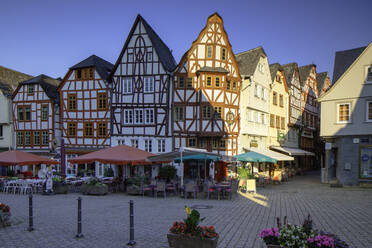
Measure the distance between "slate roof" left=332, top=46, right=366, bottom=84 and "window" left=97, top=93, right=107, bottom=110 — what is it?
19.7 m

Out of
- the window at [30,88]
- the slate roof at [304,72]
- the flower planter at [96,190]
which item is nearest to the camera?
the flower planter at [96,190]

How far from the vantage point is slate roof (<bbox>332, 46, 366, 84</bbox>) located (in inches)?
921

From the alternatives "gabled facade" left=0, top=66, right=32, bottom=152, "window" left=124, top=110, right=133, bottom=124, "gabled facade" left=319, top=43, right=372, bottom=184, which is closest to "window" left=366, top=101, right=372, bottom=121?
"gabled facade" left=319, top=43, right=372, bottom=184

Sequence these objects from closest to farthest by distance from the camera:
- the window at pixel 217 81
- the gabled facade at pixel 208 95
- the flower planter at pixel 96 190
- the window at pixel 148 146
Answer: the flower planter at pixel 96 190
the gabled facade at pixel 208 95
the window at pixel 217 81
the window at pixel 148 146

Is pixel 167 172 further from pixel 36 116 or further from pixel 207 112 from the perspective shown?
pixel 36 116

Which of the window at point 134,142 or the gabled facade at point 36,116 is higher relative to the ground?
the gabled facade at point 36,116

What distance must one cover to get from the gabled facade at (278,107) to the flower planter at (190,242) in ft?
85.0

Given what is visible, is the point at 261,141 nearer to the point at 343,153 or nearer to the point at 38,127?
the point at 343,153

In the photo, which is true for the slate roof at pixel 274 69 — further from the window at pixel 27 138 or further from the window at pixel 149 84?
the window at pixel 27 138

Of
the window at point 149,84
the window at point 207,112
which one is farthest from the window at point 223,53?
the window at point 149,84

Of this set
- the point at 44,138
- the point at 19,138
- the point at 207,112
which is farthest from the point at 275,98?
the point at 19,138

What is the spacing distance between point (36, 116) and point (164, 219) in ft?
83.9

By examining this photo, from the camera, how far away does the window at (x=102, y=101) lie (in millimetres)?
28344

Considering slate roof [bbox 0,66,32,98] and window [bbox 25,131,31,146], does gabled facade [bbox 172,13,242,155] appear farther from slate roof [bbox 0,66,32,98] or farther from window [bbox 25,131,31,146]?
slate roof [bbox 0,66,32,98]
